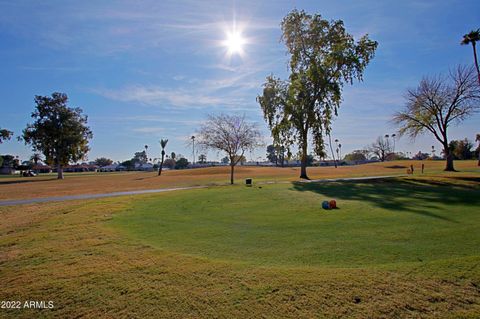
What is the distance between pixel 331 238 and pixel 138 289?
4974 millimetres

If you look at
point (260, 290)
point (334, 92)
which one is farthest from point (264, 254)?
point (334, 92)

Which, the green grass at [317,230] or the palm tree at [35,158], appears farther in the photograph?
the palm tree at [35,158]

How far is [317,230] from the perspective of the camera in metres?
8.42

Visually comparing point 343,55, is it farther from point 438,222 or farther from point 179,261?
point 179,261

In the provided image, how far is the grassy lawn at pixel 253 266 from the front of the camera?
4102 mm

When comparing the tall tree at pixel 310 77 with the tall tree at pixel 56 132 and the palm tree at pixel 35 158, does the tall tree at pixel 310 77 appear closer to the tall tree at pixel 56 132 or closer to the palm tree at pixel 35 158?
the tall tree at pixel 56 132

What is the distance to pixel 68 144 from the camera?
57156 millimetres

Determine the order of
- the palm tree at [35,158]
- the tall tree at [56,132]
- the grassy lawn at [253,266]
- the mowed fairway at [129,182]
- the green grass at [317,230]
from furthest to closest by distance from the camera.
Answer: the palm tree at [35,158] < the tall tree at [56,132] < the mowed fairway at [129,182] < the green grass at [317,230] < the grassy lawn at [253,266]

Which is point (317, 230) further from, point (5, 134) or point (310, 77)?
point (5, 134)

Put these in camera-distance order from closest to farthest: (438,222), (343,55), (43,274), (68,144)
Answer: (43,274) → (438,222) → (343,55) → (68,144)

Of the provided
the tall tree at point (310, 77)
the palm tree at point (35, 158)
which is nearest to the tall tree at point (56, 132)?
the tall tree at point (310, 77)

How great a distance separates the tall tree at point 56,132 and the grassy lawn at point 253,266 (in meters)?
53.2

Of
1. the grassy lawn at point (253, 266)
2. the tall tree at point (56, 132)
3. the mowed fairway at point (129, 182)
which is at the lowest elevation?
the mowed fairway at point (129, 182)

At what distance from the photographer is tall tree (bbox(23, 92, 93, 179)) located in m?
54.7
